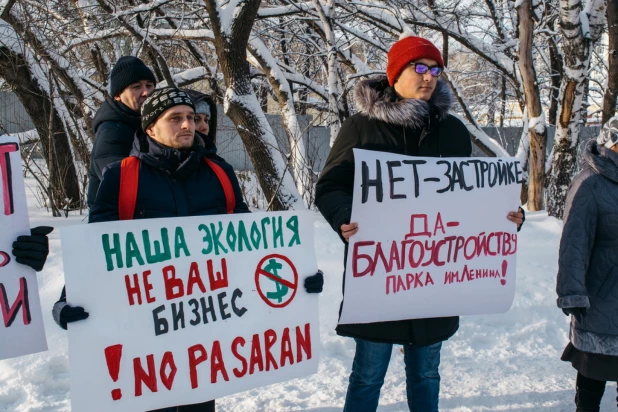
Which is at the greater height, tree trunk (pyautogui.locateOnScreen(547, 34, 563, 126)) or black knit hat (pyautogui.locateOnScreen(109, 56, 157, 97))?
tree trunk (pyautogui.locateOnScreen(547, 34, 563, 126))

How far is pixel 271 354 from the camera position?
241cm

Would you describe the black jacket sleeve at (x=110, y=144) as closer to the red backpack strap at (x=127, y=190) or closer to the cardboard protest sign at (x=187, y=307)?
the red backpack strap at (x=127, y=190)

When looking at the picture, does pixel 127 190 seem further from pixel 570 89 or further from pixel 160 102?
pixel 570 89

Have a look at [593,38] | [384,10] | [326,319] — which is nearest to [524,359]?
[326,319]

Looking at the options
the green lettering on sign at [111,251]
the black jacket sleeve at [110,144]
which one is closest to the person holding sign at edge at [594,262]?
the green lettering on sign at [111,251]

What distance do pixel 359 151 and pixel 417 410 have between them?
115cm

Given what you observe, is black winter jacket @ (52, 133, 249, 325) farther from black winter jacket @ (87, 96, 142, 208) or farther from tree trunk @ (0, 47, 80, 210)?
tree trunk @ (0, 47, 80, 210)

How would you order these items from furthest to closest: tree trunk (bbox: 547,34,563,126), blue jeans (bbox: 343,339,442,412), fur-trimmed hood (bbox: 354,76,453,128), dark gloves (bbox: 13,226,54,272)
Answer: tree trunk (bbox: 547,34,563,126)
blue jeans (bbox: 343,339,442,412)
fur-trimmed hood (bbox: 354,76,453,128)
dark gloves (bbox: 13,226,54,272)

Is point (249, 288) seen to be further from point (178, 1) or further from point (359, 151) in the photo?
point (178, 1)

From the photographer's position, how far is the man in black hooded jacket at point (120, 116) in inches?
110

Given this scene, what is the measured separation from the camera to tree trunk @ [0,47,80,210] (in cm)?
711

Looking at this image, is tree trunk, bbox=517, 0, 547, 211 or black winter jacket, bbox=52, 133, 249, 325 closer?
black winter jacket, bbox=52, 133, 249, 325

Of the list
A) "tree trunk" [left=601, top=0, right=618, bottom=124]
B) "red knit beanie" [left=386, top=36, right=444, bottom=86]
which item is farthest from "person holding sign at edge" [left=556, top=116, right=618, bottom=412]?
"tree trunk" [left=601, top=0, right=618, bottom=124]

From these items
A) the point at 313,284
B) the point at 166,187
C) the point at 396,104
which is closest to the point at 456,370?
the point at 313,284
